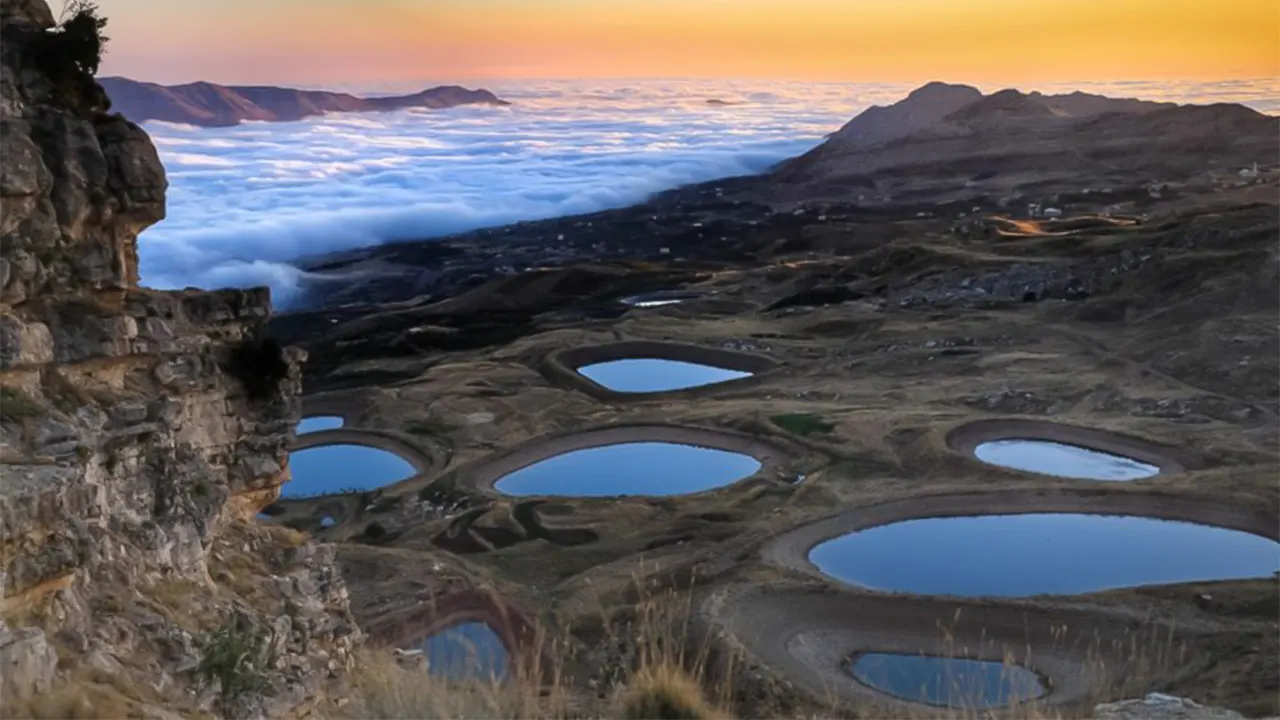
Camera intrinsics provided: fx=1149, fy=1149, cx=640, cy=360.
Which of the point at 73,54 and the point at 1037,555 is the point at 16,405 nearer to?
the point at 73,54

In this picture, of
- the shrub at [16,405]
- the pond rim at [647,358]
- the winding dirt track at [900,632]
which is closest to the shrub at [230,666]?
the shrub at [16,405]

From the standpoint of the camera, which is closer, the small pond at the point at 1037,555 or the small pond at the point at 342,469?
the small pond at the point at 1037,555

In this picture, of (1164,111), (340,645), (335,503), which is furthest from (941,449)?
(1164,111)

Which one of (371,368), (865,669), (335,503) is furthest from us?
(371,368)

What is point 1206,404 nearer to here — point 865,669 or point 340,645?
point 865,669

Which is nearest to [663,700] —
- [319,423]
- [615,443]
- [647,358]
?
[615,443]

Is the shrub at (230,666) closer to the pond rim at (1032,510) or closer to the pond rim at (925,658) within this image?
the pond rim at (925,658)

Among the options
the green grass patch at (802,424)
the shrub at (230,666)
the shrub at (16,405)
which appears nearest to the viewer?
the shrub at (230,666)
